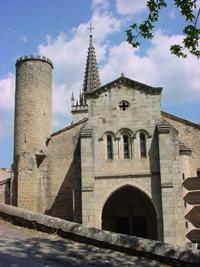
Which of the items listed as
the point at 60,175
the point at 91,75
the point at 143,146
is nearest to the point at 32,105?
the point at 60,175

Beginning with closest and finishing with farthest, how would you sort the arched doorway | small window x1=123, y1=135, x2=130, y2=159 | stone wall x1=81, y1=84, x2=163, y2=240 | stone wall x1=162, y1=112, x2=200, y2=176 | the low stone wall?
1. the low stone wall
2. stone wall x1=81, y1=84, x2=163, y2=240
3. small window x1=123, y1=135, x2=130, y2=159
4. the arched doorway
5. stone wall x1=162, y1=112, x2=200, y2=176

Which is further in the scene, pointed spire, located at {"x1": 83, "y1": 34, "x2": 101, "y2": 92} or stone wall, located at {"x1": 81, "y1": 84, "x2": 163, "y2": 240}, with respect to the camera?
pointed spire, located at {"x1": 83, "y1": 34, "x2": 101, "y2": 92}

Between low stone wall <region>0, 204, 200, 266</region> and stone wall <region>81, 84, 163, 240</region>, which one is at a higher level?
stone wall <region>81, 84, 163, 240</region>

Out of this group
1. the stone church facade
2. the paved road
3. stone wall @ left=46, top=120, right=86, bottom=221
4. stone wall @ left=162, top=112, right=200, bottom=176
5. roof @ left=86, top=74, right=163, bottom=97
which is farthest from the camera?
stone wall @ left=46, top=120, right=86, bottom=221

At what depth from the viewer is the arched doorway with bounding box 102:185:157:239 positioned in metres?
27.2

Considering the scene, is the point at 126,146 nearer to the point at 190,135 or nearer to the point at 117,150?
the point at 117,150

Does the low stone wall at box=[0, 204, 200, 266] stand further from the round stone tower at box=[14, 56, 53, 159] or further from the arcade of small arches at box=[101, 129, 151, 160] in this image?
the round stone tower at box=[14, 56, 53, 159]

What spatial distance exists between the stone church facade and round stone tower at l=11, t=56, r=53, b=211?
0.27 feet

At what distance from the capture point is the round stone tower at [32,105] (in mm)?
32906

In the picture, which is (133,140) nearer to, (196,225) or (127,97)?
(127,97)

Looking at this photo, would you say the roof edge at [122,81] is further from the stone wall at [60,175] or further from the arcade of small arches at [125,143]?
the stone wall at [60,175]

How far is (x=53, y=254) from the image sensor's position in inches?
279

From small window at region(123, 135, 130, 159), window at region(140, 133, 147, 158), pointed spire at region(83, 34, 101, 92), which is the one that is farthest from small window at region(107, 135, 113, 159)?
pointed spire at region(83, 34, 101, 92)

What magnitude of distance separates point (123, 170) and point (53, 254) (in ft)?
60.4
